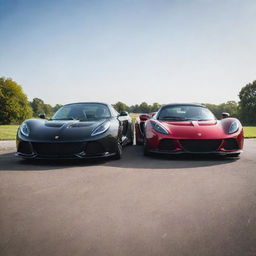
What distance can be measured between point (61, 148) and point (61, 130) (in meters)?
0.36

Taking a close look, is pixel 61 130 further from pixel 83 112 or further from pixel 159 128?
pixel 159 128

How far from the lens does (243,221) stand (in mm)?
2010

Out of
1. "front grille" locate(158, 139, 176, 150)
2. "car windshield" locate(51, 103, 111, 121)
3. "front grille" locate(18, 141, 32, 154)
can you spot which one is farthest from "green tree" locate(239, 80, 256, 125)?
"front grille" locate(18, 141, 32, 154)

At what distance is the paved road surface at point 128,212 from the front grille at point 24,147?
1.89 ft

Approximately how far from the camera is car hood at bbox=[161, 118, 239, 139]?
4793 millimetres

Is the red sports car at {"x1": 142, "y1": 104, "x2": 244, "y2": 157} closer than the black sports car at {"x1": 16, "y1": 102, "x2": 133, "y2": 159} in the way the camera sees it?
No

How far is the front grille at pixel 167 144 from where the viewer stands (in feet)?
16.0

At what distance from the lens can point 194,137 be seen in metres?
4.77

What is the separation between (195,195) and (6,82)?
5580 cm

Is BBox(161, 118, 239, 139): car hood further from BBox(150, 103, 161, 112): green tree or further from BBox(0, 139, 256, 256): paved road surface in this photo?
BBox(150, 103, 161, 112): green tree

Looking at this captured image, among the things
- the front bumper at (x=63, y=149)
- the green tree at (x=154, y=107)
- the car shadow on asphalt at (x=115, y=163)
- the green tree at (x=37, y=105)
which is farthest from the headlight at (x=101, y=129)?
the green tree at (x=154, y=107)

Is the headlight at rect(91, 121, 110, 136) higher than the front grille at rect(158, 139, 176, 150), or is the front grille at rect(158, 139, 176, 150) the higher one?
the headlight at rect(91, 121, 110, 136)

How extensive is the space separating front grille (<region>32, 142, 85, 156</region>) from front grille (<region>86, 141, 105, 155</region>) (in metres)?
0.10

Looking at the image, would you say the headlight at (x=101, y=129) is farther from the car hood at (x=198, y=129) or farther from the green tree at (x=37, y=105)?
the green tree at (x=37, y=105)
